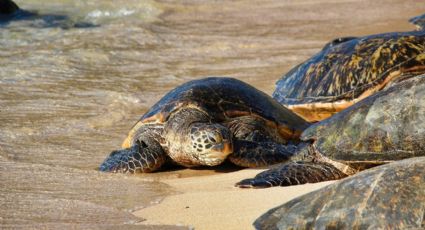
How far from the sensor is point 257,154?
665 cm

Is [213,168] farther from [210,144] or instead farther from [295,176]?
[295,176]

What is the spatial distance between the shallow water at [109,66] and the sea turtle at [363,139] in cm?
97

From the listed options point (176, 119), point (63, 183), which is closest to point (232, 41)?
point (176, 119)

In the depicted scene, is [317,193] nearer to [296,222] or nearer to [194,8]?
[296,222]

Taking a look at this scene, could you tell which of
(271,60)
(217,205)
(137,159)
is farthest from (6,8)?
(217,205)

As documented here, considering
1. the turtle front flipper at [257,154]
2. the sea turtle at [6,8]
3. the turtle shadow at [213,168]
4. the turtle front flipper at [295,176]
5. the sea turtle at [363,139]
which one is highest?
the sea turtle at [363,139]

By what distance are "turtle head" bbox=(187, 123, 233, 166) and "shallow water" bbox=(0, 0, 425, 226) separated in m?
0.20

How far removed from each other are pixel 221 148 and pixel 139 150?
2.50 feet

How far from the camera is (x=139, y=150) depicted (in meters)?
6.97

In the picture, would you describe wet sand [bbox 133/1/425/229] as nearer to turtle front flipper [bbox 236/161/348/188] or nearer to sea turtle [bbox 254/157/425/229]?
turtle front flipper [bbox 236/161/348/188]

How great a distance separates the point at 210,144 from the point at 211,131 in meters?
0.11

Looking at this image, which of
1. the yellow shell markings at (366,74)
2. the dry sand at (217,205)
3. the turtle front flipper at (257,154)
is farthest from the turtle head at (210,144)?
the yellow shell markings at (366,74)

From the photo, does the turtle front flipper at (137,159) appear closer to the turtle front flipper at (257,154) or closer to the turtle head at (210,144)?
the turtle head at (210,144)

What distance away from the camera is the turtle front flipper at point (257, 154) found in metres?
6.61
